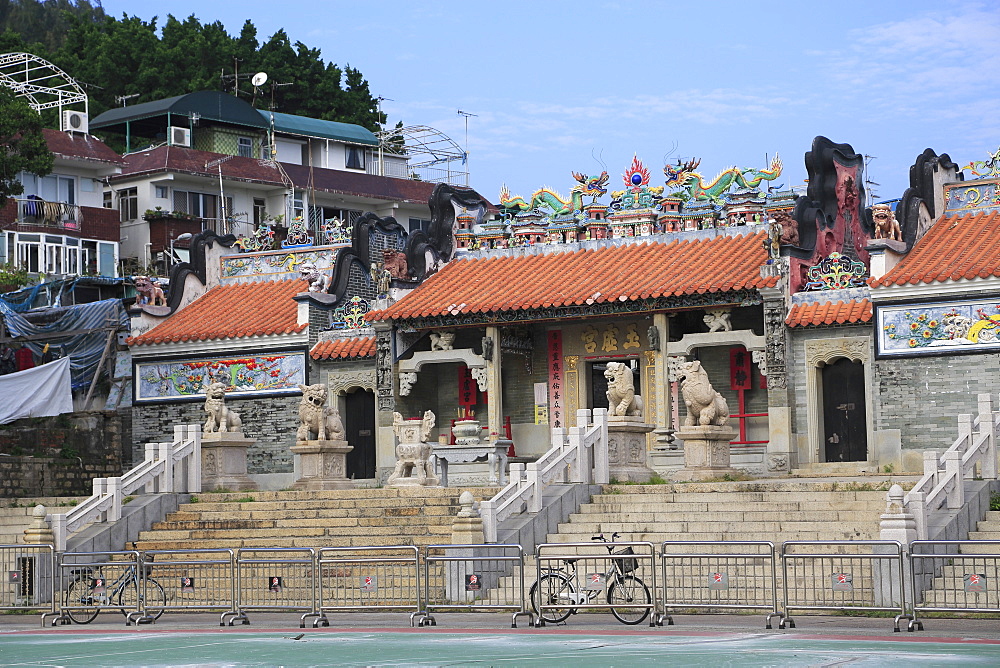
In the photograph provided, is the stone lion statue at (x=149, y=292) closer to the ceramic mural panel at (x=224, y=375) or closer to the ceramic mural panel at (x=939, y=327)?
the ceramic mural panel at (x=224, y=375)

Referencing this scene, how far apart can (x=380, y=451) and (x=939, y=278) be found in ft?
36.8

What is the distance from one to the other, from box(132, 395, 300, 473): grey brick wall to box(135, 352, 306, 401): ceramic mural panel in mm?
228

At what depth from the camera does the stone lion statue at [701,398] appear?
79.5 ft

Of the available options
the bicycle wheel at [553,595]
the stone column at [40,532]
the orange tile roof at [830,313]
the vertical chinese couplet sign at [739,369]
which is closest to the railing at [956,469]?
the bicycle wheel at [553,595]

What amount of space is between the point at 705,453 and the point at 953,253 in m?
5.93

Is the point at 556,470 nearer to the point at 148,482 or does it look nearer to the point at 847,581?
the point at 847,581

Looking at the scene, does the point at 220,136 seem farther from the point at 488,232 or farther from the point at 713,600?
the point at 713,600

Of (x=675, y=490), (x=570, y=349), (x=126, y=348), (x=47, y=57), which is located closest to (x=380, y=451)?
(x=570, y=349)

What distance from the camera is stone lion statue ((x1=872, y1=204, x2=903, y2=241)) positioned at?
87.8ft

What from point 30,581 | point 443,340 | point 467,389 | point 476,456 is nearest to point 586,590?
point 30,581

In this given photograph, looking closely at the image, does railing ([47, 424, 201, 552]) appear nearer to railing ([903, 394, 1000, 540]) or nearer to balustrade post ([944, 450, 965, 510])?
railing ([903, 394, 1000, 540])

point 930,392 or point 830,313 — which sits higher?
point 830,313

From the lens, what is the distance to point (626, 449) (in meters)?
24.9

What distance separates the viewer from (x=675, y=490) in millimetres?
22953
